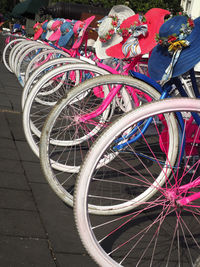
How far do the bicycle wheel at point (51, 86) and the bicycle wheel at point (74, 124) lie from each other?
0.66 ft

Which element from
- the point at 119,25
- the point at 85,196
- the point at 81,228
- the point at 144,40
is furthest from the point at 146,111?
the point at 119,25

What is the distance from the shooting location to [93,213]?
3.08 meters

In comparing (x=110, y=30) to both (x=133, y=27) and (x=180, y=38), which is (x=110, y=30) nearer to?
(x=133, y=27)

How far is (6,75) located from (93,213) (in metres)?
7.89

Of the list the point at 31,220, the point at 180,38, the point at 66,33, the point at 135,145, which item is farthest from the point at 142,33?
the point at 66,33

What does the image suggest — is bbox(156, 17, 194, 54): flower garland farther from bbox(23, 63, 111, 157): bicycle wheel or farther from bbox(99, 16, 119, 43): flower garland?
bbox(99, 16, 119, 43): flower garland

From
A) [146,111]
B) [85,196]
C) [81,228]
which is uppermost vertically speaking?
[146,111]

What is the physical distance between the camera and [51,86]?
5.68m

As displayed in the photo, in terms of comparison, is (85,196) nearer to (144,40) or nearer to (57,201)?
(57,201)

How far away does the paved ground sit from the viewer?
8.55 ft

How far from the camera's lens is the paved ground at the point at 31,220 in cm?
261

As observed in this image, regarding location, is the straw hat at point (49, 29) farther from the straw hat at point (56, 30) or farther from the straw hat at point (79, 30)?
the straw hat at point (79, 30)

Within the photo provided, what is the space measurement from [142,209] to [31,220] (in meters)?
0.75

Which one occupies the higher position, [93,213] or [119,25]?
[119,25]
